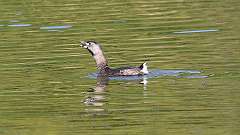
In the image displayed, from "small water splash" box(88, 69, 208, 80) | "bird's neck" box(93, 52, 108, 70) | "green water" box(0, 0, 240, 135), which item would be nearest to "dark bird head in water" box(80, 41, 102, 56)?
"bird's neck" box(93, 52, 108, 70)

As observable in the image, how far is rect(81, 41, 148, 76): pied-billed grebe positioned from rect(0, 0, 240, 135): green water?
0.24m

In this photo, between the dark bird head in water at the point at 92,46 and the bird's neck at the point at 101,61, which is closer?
the bird's neck at the point at 101,61

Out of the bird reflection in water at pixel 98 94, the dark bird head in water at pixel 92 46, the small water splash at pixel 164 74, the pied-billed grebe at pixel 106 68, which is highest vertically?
the dark bird head in water at pixel 92 46

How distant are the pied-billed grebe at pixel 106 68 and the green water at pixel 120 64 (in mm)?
242

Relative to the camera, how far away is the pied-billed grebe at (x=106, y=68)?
19.2m

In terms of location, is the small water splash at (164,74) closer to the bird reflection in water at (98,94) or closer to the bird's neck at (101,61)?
the bird reflection in water at (98,94)

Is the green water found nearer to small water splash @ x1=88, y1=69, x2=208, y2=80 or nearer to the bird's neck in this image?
small water splash @ x1=88, y1=69, x2=208, y2=80

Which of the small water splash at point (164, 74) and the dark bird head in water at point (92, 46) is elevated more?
the dark bird head in water at point (92, 46)

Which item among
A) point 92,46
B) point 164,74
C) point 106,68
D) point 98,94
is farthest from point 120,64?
point 98,94

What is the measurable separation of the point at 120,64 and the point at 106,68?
1.18 meters

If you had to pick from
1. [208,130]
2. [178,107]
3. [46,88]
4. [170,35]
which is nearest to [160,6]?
[170,35]

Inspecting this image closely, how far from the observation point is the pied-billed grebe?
1916 centimetres

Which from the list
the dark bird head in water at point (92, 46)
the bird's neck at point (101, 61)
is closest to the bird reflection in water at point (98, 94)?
the bird's neck at point (101, 61)

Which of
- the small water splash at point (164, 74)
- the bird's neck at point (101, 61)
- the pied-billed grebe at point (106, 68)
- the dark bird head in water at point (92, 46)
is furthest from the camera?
the dark bird head in water at point (92, 46)
